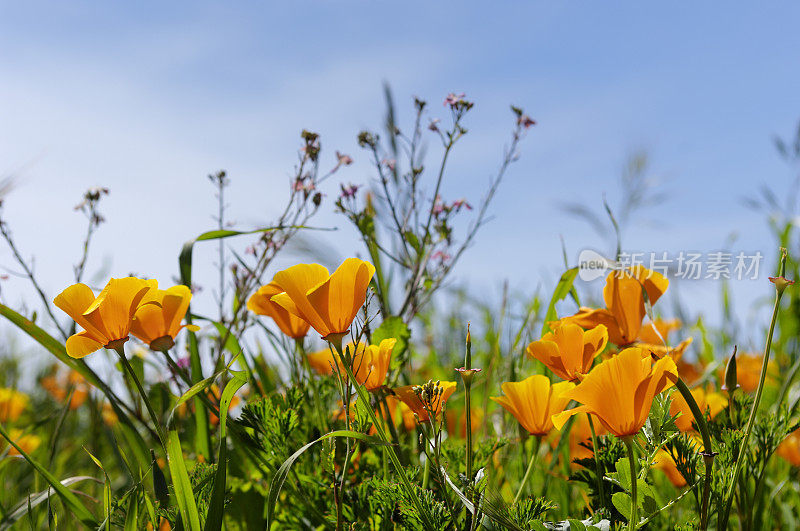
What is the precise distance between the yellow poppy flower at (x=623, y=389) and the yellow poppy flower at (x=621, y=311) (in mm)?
261

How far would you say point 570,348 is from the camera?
2.82ft

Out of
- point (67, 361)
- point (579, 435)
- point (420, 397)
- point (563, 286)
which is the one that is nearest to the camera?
point (420, 397)

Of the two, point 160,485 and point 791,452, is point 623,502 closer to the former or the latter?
point 160,485

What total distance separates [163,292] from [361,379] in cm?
31

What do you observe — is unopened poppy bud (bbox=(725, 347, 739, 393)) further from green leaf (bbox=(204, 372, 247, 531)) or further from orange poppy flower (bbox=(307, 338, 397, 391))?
green leaf (bbox=(204, 372, 247, 531))

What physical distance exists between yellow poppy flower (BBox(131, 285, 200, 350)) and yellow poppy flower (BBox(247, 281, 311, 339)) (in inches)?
4.6

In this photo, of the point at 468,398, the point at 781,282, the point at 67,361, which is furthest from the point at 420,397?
the point at 67,361

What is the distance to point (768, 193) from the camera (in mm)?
3199

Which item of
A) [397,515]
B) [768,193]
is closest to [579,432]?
[397,515]

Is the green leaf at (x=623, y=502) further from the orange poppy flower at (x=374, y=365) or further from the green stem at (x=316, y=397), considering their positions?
the green stem at (x=316, y=397)

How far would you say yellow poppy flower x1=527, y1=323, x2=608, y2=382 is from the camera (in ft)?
2.81

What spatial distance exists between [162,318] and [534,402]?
56 centimetres

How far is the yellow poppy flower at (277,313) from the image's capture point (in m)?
1.06

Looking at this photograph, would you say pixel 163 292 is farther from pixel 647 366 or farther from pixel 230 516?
pixel 647 366
